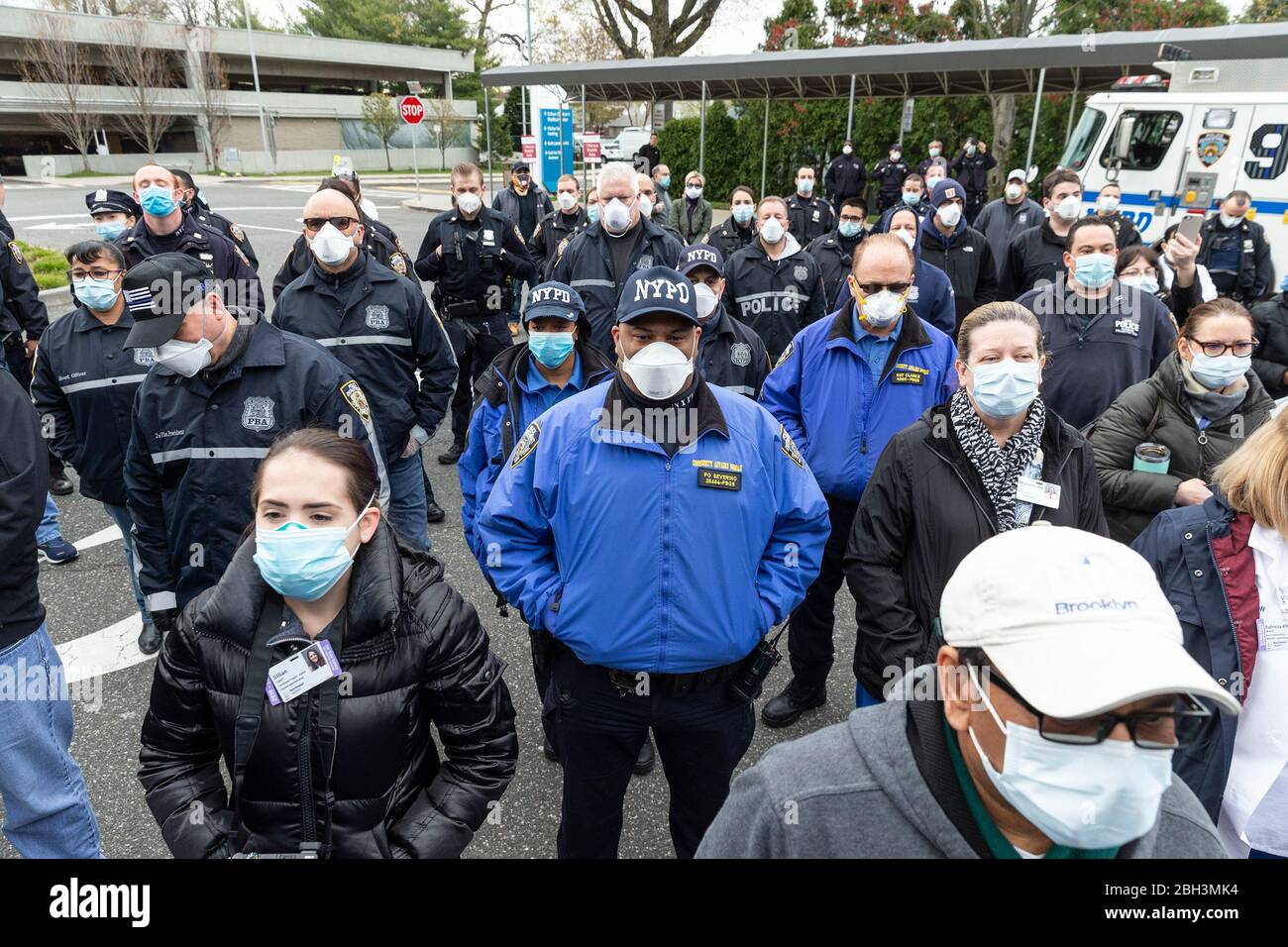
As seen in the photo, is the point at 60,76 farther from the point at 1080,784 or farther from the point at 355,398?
the point at 1080,784

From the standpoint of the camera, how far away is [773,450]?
255 cm

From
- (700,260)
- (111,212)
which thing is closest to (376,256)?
(111,212)

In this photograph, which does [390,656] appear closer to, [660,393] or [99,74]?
[660,393]

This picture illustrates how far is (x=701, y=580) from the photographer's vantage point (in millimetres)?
2344

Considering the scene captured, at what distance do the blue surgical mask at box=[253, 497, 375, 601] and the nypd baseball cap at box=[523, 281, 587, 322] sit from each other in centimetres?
181

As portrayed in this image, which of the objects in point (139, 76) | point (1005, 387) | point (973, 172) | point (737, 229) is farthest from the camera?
point (139, 76)

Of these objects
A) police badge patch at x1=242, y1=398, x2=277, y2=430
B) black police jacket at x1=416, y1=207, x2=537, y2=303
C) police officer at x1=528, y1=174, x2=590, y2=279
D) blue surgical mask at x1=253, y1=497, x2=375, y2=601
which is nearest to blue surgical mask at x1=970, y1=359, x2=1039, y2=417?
blue surgical mask at x1=253, y1=497, x2=375, y2=601

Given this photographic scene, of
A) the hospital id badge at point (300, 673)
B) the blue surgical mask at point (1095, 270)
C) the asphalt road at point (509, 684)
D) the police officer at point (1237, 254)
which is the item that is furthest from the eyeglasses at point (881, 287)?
the police officer at point (1237, 254)

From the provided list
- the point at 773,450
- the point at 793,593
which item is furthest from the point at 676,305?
the point at 793,593

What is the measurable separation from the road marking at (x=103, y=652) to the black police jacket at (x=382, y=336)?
5.75 ft

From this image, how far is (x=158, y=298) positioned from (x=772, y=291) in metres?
4.16

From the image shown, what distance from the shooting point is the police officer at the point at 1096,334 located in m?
4.16

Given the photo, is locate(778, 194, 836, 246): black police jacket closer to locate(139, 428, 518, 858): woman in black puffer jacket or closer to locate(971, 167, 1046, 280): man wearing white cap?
locate(971, 167, 1046, 280): man wearing white cap

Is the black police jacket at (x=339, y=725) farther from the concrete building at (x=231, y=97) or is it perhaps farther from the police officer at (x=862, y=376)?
the concrete building at (x=231, y=97)
